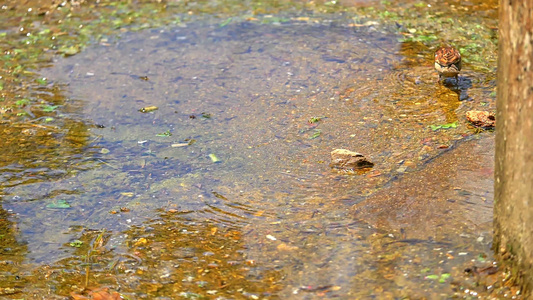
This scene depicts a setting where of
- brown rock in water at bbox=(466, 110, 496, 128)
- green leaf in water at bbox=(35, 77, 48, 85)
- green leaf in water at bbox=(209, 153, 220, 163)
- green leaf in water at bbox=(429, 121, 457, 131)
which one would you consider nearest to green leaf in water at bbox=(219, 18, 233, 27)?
green leaf in water at bbox=(35, 77, 48, 85)

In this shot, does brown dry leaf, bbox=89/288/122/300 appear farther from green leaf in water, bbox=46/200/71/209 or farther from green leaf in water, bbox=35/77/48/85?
green leaf in water, bbox=35/77/48/85

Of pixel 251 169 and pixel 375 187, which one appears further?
pixel 251 169

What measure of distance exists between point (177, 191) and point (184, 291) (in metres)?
1.48

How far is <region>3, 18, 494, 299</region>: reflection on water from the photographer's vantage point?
14.1 ft

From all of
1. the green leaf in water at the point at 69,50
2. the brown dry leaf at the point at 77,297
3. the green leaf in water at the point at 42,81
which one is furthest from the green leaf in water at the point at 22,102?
the brown dry leaf at the point at 77,297

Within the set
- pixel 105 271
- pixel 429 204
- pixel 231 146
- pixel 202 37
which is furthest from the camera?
pixel 202 37

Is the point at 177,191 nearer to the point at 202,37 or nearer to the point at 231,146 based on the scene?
the point at 231,146

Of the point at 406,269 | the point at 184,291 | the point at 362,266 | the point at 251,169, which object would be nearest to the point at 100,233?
the point at 184,291

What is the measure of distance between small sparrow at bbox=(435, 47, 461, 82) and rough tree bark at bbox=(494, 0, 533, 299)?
2.93 metres

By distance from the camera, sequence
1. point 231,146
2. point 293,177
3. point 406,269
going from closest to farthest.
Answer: point 406,269 → point 293,177 → point 231,146

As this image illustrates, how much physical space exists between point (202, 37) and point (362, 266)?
5371 mm

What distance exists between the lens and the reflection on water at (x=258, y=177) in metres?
4.31

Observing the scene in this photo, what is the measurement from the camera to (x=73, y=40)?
29.5 ft

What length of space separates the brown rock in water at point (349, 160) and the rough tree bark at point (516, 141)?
5.73 ft
